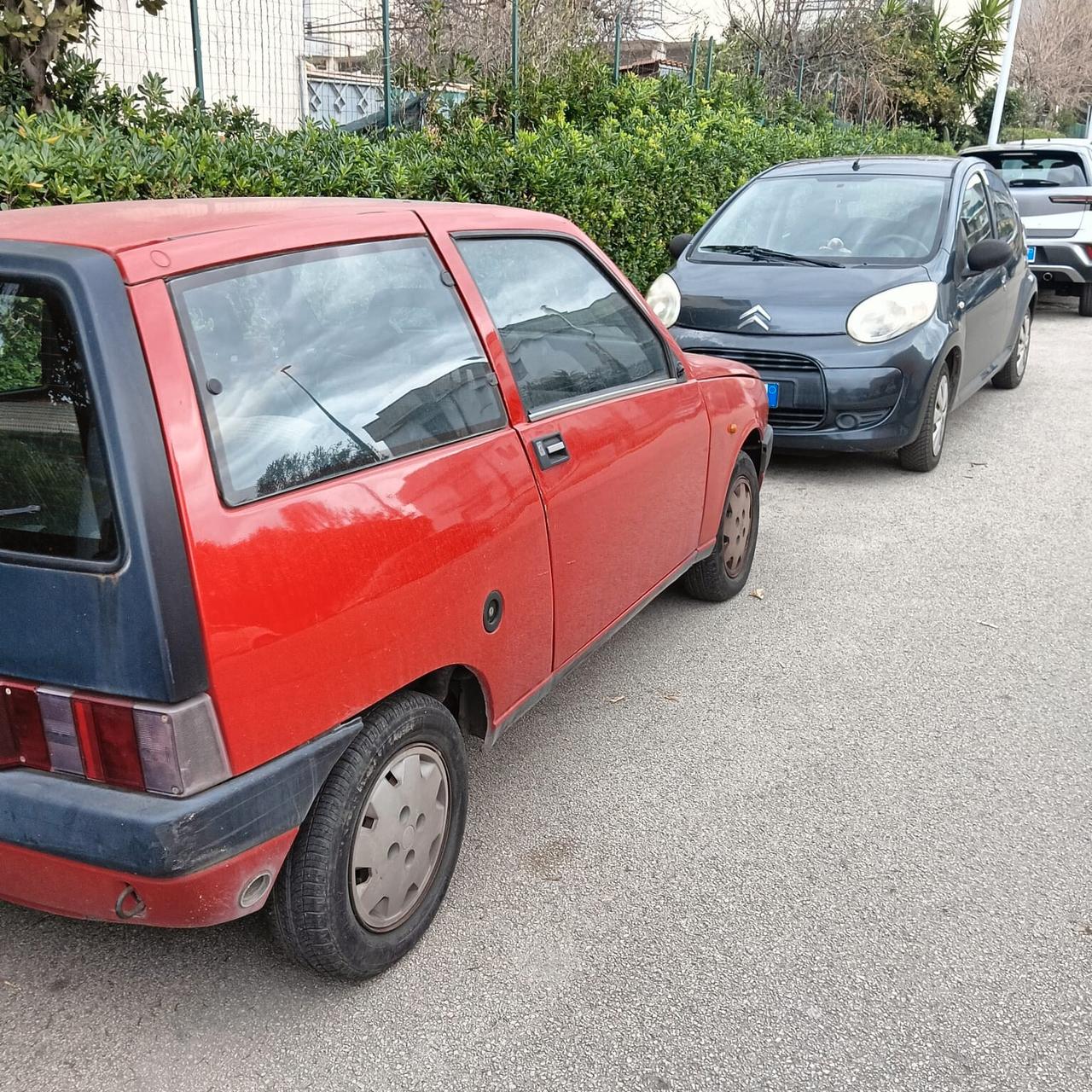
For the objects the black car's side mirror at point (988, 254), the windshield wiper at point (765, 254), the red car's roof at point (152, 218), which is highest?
the red car's roof at point (152, 218)

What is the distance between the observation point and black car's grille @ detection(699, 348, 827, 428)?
654cm

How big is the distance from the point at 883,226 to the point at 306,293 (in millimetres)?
5663

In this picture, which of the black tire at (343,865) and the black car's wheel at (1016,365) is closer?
the black tire at (343,865)

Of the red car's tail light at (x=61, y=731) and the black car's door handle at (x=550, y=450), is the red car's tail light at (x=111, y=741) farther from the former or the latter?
the black car's door handle at (x=550, y=450)

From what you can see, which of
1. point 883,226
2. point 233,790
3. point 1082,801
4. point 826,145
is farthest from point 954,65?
point 233,790

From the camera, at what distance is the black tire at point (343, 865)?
7.87 ft

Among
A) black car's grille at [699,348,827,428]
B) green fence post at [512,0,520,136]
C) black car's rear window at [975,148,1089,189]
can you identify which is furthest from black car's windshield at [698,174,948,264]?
black car's rear window at [975,148,1089,189]

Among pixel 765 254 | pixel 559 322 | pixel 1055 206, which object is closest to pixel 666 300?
pixel 765 254

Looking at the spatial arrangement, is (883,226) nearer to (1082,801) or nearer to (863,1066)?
(1082,801)

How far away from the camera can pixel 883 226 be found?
287 inches

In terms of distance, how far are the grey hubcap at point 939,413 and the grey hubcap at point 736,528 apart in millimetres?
2430

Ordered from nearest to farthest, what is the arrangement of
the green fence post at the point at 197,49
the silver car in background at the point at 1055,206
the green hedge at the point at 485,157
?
1. the green hedge at the point at 485,157
2. the green fence post at the point at 197,49
3. the silver car in background at the point at 1055,206

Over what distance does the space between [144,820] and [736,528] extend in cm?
324

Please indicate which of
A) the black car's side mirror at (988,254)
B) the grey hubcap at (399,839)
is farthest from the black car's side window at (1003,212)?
the grey hubcap at (399,839)
